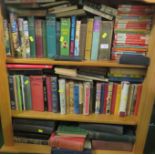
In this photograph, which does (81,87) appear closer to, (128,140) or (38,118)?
(38,118)

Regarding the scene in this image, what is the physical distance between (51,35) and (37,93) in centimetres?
41

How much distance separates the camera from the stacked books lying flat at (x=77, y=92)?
1.39 metres

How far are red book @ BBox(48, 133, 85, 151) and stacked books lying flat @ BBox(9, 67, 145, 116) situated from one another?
0.18 metres

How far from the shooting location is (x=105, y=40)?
1.31m

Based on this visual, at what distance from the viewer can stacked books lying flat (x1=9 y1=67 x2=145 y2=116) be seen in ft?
4.58

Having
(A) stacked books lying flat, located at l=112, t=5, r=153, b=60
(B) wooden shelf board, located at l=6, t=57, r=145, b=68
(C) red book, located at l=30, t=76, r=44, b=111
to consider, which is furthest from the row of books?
(A) stacked books lying flat, located at l=112, t=5, r=153, b=60

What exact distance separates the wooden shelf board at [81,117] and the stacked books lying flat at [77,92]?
3 centimetres

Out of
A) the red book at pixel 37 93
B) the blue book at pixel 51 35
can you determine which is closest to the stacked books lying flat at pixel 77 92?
the red book at pixel 37 93

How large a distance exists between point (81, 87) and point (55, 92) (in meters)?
0.18

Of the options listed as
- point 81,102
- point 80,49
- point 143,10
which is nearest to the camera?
point 143,10

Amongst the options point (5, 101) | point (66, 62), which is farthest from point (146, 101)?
point (5, 101)

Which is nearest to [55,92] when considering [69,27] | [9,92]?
[9,92]

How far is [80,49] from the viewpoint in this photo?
134cm

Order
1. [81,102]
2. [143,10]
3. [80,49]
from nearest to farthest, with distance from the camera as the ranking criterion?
1. [143,10]
2. [80,49]
3. [81,102]
